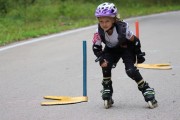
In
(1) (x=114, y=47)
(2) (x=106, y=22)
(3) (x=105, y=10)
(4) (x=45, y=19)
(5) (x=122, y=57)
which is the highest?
(4) (x=45, y=19)

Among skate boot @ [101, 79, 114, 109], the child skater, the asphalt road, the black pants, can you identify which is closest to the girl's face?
the child skater

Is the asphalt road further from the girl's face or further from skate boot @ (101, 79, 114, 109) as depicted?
the girl's face

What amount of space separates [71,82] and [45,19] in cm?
1365

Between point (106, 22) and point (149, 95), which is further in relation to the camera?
point (149, 95)

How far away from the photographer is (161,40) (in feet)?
45.6

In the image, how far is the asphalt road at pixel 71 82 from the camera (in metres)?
6.45

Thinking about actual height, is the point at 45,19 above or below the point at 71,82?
above

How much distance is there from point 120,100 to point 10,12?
57.8 feet

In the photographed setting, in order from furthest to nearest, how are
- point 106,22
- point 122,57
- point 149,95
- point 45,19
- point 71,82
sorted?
point 45,19
point 71,82
point 122,57
point 149,95
point 106,22

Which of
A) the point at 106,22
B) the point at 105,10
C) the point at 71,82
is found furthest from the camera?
the point at 71,82

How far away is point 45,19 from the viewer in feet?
72.2

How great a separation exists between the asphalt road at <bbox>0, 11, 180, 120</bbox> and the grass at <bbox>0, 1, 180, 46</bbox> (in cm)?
134

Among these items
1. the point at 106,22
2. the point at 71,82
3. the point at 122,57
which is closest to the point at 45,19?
the point at 71,82

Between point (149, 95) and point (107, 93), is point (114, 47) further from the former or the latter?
point (149, 95)
